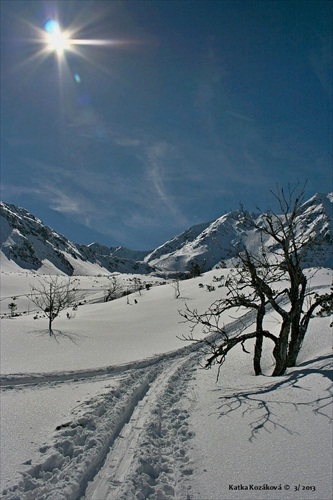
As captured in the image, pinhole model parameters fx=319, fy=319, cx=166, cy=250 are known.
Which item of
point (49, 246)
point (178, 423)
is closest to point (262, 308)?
point (178, 423)

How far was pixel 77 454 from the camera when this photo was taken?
5020mm

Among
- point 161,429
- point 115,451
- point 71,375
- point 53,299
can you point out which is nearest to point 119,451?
point 115,451

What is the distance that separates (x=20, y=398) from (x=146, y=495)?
4.77m

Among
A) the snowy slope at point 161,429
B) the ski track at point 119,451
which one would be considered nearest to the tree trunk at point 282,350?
the snowy slope at point 161,429

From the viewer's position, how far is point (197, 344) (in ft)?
50.0

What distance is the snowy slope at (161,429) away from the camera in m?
4.16

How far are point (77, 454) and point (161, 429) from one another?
1.70m

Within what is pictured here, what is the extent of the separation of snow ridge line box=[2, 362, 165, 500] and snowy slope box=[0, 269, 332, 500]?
2 centimetres

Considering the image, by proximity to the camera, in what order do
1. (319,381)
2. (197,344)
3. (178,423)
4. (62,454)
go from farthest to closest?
(197,344) < (319,381) < (178,423) < (62,454)

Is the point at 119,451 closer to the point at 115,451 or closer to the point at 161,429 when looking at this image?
the point at 115,451

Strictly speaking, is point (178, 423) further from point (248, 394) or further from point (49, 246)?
point (49, 246)

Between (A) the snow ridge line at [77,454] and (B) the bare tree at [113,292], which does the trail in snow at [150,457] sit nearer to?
(A) the snow ridge line at [77,454]

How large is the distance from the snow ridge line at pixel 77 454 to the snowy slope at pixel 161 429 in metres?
0.02

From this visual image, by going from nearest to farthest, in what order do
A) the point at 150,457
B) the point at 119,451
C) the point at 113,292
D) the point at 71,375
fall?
the point at 150,457 → the point at 119,451 → the point at 71,375 → the point at 113,292
